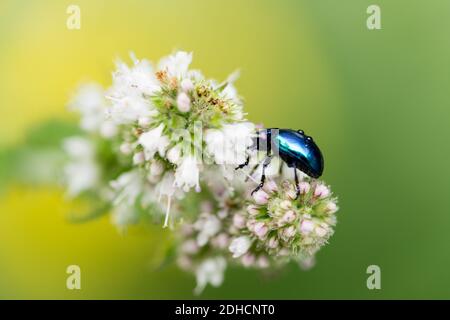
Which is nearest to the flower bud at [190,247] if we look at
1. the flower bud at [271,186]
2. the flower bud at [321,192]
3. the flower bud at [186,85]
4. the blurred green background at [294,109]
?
the flower bud at [271,186]

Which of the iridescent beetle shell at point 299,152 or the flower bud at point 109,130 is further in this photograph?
the flower bud at point 109,130

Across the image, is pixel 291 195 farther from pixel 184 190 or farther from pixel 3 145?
pixel 3 145

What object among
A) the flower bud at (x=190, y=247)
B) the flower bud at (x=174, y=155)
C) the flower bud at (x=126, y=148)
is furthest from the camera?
the flower bud at (x=190, y=247)

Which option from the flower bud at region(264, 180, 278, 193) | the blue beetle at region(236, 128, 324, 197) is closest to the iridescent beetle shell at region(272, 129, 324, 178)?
the blue beetle at region(236, 128, 324, 197)

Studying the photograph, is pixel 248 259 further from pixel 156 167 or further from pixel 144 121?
pixel 144 121

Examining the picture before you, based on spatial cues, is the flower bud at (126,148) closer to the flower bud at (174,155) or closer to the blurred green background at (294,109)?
the flower bud at (174,155)
